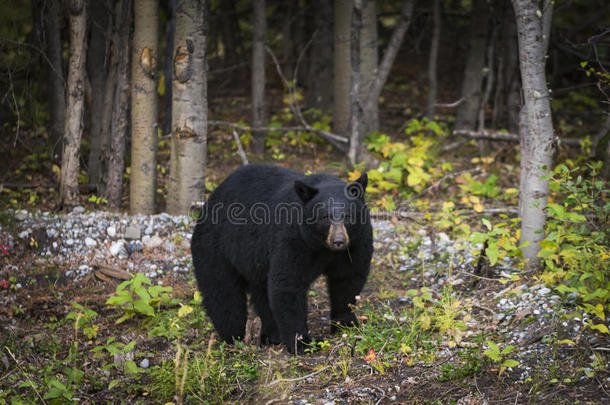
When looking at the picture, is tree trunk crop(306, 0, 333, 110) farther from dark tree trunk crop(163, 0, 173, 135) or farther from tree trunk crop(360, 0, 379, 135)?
dark tree trunk crop(163, 0, 173, 135)

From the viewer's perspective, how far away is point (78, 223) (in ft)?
21.9

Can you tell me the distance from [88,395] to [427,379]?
217 cm

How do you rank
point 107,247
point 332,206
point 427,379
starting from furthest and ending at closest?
point 107,247 < point 332,206 < point 427,379

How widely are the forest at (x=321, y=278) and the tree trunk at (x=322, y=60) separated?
43 mm

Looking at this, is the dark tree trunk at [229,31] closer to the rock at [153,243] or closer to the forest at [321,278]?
the forest at [321,278]

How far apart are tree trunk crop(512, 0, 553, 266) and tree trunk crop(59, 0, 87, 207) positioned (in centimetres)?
488

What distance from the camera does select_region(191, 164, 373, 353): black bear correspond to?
4.27 meters

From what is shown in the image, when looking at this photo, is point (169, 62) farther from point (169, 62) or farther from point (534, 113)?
point (534, 113)

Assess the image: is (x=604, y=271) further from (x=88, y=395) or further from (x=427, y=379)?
(x=88, y=395)

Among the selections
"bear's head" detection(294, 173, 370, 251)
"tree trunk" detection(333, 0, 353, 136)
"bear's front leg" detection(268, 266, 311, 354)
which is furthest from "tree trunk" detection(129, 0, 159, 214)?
"bear's head" detection(294, 173, 370, 251)

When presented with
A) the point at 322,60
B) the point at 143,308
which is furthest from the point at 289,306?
the point at 322,60

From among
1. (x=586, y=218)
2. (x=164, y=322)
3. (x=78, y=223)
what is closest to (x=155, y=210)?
(x=78, y=223)

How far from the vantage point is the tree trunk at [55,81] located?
8.68 m

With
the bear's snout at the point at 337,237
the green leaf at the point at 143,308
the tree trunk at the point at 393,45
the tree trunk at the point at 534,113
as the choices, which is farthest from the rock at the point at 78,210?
the tree trunk at the point at 534,113
